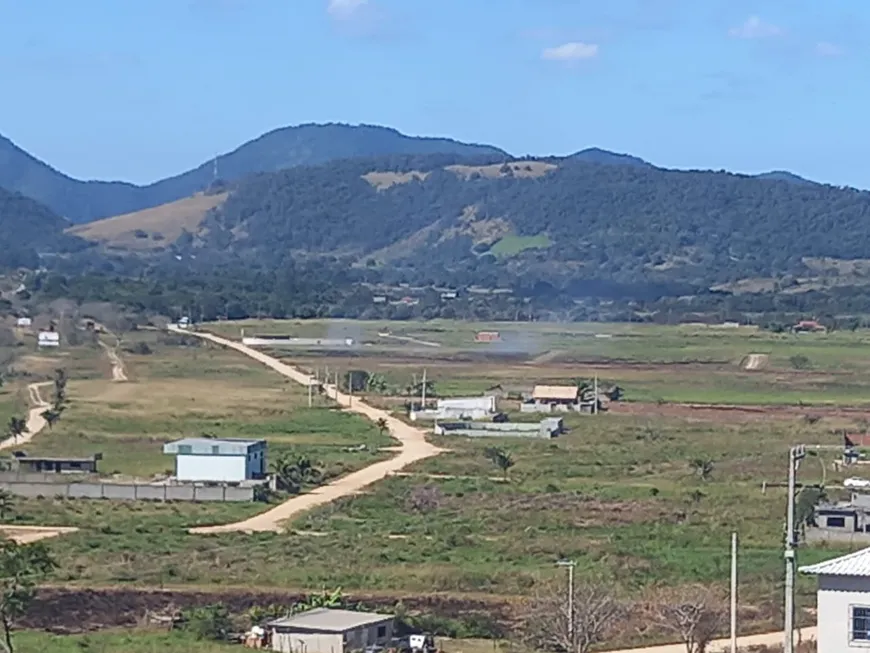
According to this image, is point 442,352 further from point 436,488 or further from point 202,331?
point 436,488

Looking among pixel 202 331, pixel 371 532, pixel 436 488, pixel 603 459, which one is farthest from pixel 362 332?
pixel 371 532

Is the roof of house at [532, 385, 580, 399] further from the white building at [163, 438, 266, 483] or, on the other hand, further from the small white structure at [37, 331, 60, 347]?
the small white structure at [37, 331, 60, 347]

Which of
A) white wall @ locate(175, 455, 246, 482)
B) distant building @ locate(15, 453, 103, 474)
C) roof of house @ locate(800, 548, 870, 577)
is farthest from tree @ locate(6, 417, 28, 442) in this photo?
roof of house @ locate(800, 548, 870, 577)

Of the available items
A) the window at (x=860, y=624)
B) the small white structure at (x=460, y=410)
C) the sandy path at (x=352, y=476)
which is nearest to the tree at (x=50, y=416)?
the sandy path at (x=352, y=476)

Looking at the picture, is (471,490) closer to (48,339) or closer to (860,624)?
(860,624)

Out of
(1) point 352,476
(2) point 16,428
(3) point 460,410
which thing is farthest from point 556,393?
(1) point 352,476
